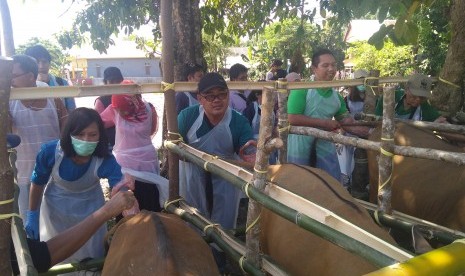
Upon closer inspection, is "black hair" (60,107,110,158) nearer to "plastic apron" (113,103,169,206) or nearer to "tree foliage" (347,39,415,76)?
"plastic apron" (113,103,169,206)

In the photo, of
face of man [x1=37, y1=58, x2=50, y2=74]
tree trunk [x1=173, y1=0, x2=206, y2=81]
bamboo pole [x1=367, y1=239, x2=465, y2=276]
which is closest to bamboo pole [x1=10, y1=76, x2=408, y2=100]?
bamboo pole [x1=367, y1=239, x2=465, y2=276]

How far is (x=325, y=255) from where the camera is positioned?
222cm

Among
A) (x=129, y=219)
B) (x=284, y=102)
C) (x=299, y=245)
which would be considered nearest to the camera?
(x=299, y=245)

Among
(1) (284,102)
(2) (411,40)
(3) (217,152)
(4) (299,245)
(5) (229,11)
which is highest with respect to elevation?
(5) (229,11)

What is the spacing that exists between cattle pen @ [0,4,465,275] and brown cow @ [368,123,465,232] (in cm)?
30

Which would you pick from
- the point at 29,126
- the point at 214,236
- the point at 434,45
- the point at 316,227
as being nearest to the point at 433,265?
the point at 316,227

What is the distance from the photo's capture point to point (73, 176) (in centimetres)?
279

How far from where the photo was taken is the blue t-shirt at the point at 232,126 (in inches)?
130

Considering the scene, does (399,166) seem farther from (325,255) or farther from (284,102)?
(325,255)

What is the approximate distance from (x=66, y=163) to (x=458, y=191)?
2.70 metres

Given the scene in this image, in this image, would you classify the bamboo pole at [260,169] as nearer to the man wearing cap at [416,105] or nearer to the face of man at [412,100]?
the man wearing cap at [416,105]

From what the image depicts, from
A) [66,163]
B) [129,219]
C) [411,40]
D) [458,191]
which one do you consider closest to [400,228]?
[458,191]

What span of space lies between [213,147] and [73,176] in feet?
3.42

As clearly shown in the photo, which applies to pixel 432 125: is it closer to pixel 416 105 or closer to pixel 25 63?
pixel 416 105
